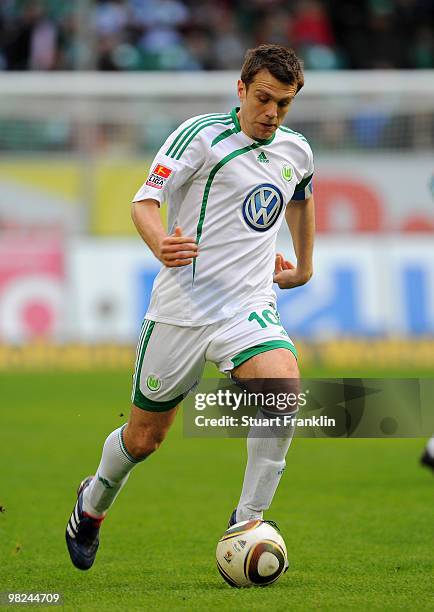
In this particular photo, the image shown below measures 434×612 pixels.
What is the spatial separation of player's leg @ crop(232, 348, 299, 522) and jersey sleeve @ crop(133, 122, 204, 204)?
0.85m

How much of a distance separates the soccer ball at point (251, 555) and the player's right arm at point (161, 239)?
1.25 metres

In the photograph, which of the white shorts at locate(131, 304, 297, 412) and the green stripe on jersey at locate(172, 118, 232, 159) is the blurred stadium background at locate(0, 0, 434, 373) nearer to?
the white shorts at locate(131, 304, 297, 412)

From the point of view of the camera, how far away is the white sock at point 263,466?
19.0 feet

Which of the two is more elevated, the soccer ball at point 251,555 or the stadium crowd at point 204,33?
the stadium crowd at point 204,33

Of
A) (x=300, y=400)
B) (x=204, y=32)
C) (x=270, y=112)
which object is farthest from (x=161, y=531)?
(x=204, y=32)

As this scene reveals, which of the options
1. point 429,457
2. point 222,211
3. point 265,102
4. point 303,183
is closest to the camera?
point 265,102

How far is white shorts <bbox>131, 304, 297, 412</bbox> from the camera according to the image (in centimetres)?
579

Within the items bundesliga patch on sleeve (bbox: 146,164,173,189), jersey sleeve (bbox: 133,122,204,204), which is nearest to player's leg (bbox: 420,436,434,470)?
jersey sleeve (bbox: 133,122,204,204)

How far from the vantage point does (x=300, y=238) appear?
6387 mm

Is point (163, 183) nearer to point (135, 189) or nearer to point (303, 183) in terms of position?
point (303, 183)

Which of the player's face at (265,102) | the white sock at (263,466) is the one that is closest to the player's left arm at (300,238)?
the player's face at (265,102)

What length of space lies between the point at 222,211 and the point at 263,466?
1.18 m

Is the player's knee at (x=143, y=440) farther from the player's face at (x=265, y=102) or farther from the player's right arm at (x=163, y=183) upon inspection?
the player's face at (x=265, y=102)

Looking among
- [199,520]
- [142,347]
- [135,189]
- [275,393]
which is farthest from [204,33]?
[275,393]
